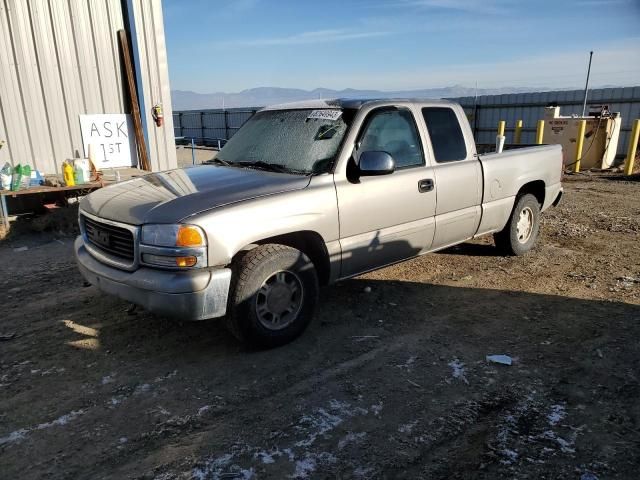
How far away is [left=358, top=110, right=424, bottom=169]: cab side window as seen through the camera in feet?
13.8

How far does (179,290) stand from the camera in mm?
3170

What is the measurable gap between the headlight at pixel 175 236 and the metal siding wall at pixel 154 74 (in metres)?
6.51

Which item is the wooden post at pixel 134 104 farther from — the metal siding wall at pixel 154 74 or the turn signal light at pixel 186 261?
the turn signal light at pixel 186 261

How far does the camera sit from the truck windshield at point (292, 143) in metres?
4.03

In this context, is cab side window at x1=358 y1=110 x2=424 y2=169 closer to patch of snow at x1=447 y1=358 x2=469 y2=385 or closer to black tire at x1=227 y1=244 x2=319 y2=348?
black tire at x1=227 y1=244 x2=319 y2=348

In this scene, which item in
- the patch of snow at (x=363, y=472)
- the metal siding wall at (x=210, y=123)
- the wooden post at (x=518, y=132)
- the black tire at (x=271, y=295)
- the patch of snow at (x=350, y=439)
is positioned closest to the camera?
the patch of snow at (x=363, y=472)

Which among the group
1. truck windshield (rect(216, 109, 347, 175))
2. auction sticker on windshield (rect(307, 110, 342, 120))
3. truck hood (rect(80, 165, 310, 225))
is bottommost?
truck hood (rect(80, 165, 310, 225))

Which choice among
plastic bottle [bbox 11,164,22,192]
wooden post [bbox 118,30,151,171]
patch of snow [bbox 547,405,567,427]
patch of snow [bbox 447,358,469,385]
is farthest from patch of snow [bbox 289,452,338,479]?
wooden post [bbox 118,30,151,171]

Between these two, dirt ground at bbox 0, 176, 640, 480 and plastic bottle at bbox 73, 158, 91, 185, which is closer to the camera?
dirt ground at bbox 0, 176, 640, 480

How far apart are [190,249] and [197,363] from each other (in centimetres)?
97

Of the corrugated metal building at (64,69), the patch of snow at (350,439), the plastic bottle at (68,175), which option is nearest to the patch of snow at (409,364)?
the patch of snow at (350,439)

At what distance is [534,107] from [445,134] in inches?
600

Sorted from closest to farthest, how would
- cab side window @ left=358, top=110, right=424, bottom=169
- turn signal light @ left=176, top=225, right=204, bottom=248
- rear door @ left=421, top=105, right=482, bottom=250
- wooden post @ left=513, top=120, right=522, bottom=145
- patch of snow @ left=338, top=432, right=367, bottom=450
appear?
patch of snow @ left=338, top=432, right=367, bottom=450 → turn signal light @ left=176, top=225, right=204, bottom=248 → cab side window @ left=358, top=110, right=424, bottom=169 → rear door @ left=421, top=105, right=482, bottom=250 → wooden post @ left=513, top=120, right=522, bottom=145

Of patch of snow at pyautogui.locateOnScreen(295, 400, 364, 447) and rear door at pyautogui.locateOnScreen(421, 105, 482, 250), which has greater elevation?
rear door at pyautogui.locateOnScreen(421, 105, 482, 250)
